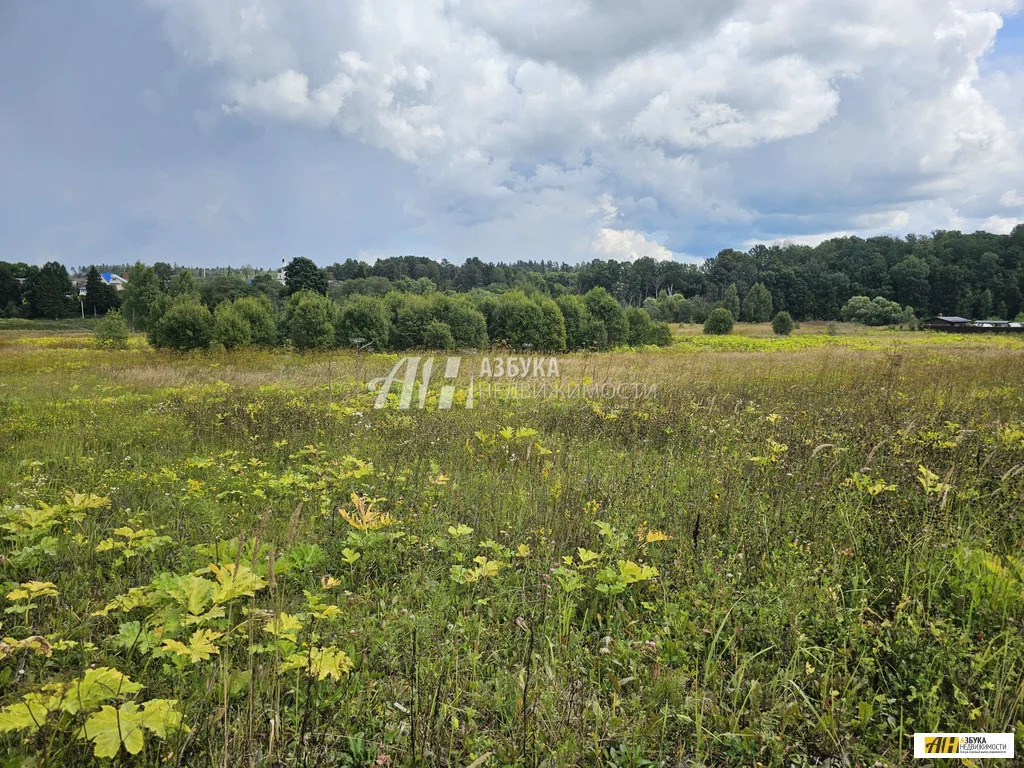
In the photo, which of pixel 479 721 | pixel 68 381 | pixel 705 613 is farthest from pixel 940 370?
pixel 68 381

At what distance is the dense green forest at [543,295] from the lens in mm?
25375

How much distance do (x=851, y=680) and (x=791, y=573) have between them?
0.79 m

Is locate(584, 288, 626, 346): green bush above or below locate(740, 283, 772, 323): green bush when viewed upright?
below

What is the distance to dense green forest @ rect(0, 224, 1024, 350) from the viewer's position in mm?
25375

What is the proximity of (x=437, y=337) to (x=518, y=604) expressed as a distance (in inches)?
918

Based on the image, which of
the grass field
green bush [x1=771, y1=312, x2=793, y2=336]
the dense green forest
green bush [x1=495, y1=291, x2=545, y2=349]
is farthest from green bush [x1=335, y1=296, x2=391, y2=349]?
green bush [x1=771, y1=312, x2=793, y2=336]

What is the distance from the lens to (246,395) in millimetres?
8930

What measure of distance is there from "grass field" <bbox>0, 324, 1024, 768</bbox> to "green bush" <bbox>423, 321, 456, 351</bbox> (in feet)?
65.4

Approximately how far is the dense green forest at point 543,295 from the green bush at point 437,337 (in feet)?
0.25

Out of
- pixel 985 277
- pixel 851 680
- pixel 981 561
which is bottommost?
pixel 851 680

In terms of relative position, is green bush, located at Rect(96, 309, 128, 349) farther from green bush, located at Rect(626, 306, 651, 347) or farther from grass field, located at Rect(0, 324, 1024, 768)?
green bush, located at Rect(626, 306, 651, 347)

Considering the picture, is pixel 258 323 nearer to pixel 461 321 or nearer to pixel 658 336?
pixel 461 321

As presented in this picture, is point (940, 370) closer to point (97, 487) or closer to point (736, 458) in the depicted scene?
point (736, 458)

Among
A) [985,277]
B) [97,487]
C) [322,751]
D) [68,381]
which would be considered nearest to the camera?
[322,751]
